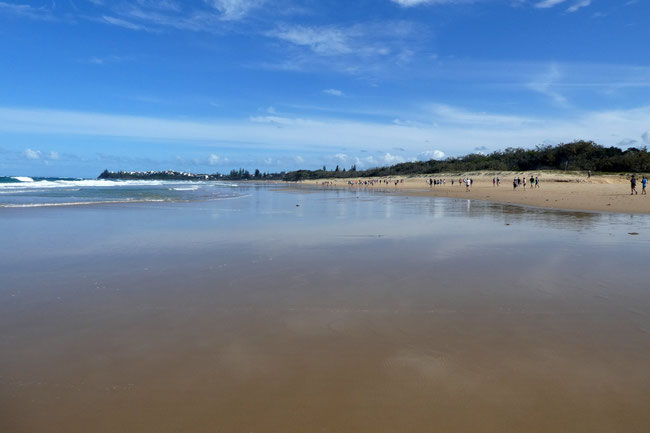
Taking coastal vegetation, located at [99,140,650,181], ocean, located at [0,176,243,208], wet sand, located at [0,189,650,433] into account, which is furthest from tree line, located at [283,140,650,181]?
wet sand, located at [0,189,650,433]

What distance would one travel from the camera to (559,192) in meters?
35.0

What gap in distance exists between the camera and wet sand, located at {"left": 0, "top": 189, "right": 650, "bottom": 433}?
9.78 ft

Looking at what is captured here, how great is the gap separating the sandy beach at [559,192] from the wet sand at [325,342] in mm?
16613

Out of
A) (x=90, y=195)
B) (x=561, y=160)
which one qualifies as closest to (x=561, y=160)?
(x=561, y=160)

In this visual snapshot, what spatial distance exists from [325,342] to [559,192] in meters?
37.7

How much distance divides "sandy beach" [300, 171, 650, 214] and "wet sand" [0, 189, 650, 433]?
16613 millimetres

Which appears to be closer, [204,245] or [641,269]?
[641,269]

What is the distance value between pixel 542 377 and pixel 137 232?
11909 mm

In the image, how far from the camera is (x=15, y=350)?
3967 mm

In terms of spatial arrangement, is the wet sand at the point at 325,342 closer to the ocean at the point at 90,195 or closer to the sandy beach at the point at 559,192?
the sandy beach at the point at 559,192

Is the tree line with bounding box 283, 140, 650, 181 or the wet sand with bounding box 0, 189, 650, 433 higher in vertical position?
the tree line with bounding box 283, 140, 650, 181

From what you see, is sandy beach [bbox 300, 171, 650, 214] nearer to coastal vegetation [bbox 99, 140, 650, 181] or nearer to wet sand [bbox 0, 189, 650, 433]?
coastal vegetation [bbox 99, 140, 650, 181]

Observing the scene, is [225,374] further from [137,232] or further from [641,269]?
[137,232]

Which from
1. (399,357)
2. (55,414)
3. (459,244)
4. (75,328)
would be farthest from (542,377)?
(459,244)
